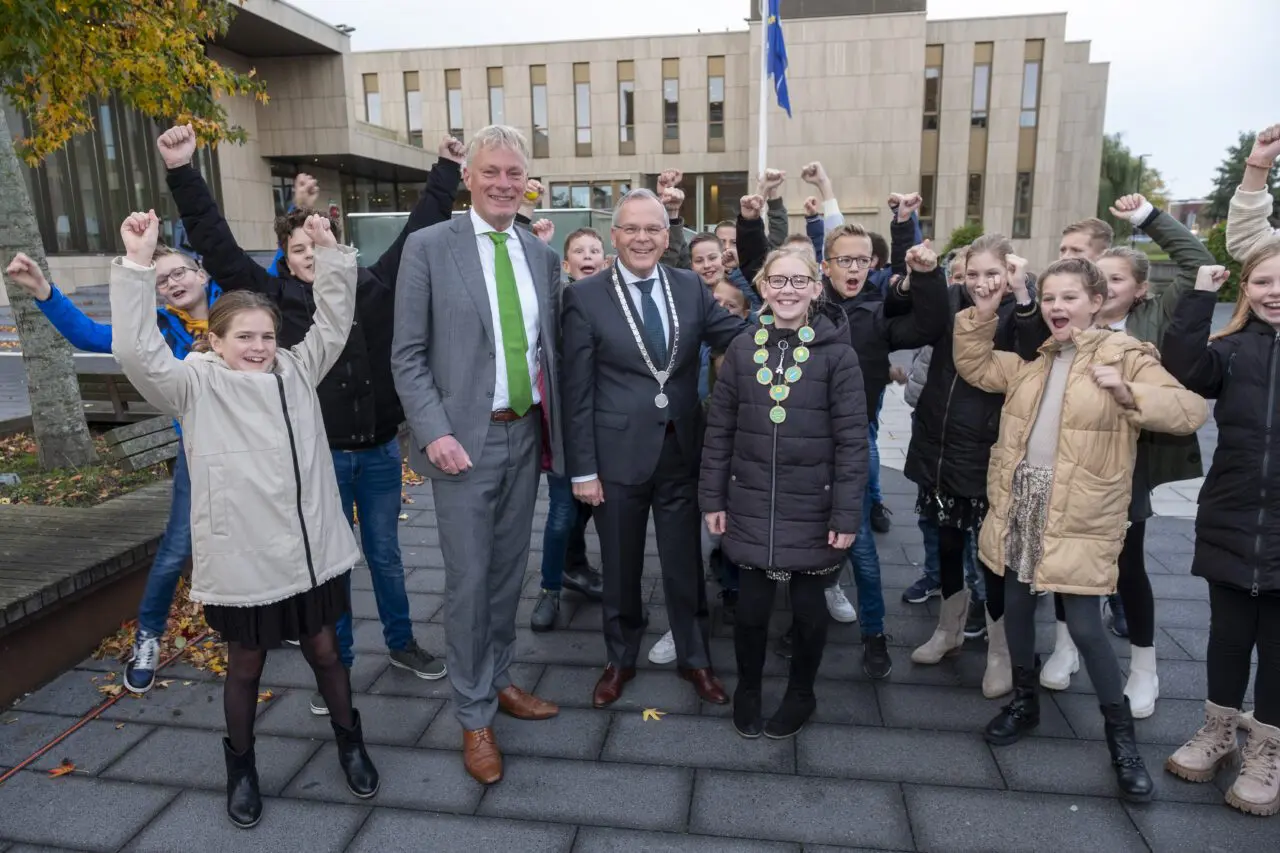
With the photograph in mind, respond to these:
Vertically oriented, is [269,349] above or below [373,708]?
above

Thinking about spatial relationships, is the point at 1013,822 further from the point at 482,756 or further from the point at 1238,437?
the point at 482,756

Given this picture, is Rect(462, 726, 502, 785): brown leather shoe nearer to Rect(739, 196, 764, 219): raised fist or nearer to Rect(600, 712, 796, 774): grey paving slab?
Rect(600, 712, 796, 774): grey paving slab

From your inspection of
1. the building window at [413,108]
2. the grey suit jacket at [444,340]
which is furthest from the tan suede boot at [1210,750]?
the building window at [413,108]

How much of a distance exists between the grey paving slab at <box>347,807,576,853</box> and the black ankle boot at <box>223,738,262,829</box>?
39cm

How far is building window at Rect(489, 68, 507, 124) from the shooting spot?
34.1 meters

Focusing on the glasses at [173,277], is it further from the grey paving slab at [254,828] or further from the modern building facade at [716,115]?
the modern building facade at [716,115]

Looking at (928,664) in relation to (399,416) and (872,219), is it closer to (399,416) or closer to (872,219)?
(399,416)

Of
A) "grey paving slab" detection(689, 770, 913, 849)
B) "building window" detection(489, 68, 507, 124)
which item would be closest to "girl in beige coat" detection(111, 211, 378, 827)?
"grey paving slab" detection(689, 770, 913, 849)

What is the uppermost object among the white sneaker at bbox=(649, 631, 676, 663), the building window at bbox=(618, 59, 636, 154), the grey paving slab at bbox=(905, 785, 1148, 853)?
the building window at bbox=(618, 59, 636, 154)

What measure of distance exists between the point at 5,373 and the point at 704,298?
550 inches

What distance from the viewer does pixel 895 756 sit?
3.01 metres

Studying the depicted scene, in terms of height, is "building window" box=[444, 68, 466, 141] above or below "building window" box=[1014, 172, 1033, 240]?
above

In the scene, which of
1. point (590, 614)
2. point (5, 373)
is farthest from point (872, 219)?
point (590, 614)

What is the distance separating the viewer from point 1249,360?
8.73 feet
